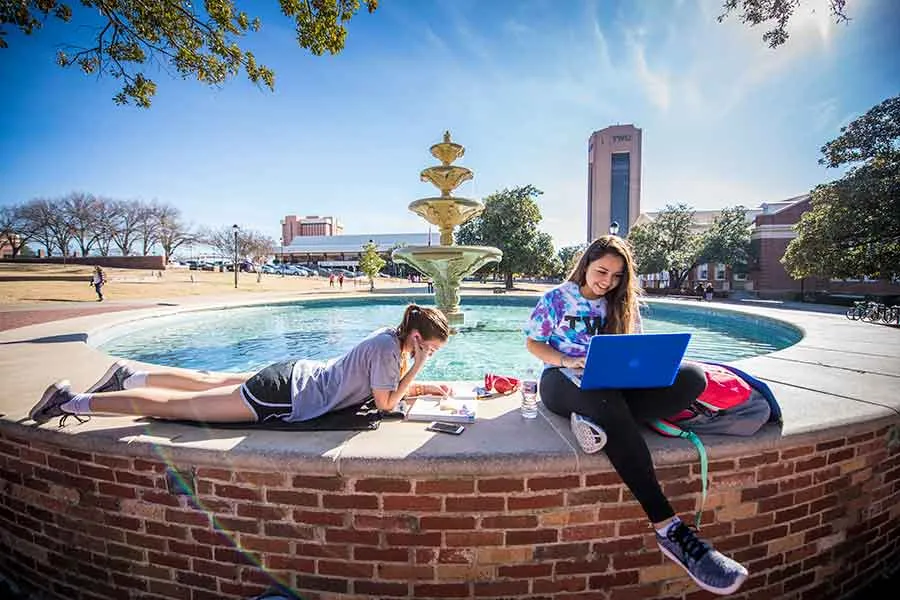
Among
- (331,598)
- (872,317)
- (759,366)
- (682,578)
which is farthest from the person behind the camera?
(872,317)

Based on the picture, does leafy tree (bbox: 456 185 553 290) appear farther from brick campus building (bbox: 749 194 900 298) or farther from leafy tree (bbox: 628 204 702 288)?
brick campus building (bbox: 749 194 900 298)

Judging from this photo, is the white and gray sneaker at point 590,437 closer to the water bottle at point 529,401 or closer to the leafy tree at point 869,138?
the water bottle at point 529,401

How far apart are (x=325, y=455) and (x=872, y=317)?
13.2 meters

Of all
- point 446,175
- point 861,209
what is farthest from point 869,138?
point 446,175

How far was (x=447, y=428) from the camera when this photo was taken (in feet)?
7.06

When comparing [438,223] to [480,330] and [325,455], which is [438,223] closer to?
[480,330]

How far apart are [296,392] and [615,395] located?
5.89 ft

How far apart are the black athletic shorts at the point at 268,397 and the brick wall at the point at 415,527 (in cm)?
41

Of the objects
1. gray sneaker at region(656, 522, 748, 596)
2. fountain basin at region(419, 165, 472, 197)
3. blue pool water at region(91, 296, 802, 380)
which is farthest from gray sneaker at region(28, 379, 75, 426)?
fountain basin at region(419, 165, 472, 197)

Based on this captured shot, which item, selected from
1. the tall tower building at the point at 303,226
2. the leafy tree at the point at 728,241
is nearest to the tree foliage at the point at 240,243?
the tall tower building at the point at 303,226

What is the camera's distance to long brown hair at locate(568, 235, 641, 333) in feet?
8.54

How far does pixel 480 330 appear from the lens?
9.38 metres

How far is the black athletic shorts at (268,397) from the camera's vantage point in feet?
7.28

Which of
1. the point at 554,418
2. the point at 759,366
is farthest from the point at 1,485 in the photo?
the point at 759,366
